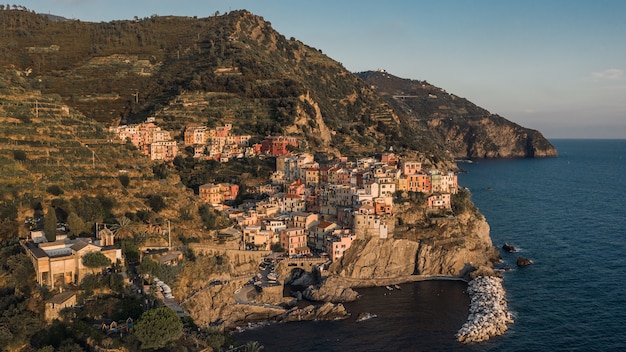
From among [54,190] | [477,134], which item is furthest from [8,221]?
[477,134]

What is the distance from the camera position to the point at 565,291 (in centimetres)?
4594

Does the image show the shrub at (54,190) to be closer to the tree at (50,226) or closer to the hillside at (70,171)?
the hillside at (70,171)

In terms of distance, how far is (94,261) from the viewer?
94.2ft

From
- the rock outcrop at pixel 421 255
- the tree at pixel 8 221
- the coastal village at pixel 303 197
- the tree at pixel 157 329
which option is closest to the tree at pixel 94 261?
the coastal village at pixel 303 197

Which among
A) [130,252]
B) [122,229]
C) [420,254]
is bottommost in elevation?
[420,254]

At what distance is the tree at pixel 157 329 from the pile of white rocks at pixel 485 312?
2133 centimetres

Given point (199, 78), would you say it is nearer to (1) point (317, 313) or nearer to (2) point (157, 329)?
(1) point (317, 313)

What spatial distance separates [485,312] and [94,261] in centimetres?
2827

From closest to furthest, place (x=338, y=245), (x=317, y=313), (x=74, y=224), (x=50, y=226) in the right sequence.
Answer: (x=50, y=226) → (x=74, y=224) → (x=317, y=313) → (x=338, y=245)

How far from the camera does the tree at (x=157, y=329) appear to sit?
23.2 m

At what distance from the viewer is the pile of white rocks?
37219mm

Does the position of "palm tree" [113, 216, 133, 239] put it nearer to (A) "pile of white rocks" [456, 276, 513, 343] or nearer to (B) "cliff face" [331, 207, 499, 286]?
(B) "cliff face" [331, 207, 499, 286]

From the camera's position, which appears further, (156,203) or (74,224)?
(156,203)

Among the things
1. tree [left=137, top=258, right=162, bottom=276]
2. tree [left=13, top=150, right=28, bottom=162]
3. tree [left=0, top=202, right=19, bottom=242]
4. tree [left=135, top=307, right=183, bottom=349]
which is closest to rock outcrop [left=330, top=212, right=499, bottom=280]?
tree [left=137, top=258, right=162, bottom=276]
